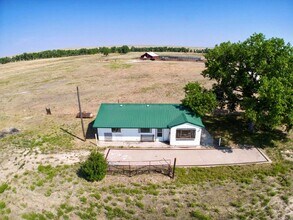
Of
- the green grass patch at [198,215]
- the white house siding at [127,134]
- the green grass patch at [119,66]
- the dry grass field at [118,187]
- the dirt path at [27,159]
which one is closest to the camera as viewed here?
the green grass patch at [198,215]

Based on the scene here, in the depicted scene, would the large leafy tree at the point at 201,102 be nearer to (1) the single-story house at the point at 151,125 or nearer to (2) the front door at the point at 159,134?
(1) the single-story house at the point at 151,125

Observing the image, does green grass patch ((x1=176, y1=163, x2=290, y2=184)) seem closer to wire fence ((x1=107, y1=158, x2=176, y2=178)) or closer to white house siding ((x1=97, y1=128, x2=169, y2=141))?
wire fence ((x1=107, y1=158, x2=176, y2=178))

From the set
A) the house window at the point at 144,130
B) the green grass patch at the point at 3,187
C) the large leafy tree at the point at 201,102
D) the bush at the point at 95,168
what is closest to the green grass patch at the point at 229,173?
the house window at the point at 144,130

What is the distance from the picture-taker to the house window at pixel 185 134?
29.8 m

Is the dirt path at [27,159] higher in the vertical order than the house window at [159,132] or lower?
lower

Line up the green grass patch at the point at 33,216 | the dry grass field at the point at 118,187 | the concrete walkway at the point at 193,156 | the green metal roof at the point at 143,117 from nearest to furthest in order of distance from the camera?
the green grass patch at the point at 33,216
the dry grass field at the point at 118,187
the concrete walkway at the point at 193,156
the green metal roof at the point at 143,117

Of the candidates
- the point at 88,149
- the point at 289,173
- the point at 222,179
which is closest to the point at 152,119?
the point at 88,149

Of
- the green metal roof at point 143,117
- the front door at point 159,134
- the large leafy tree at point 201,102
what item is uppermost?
the large leafy tree at point 201,102

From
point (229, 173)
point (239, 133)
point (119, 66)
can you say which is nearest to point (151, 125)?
point (229, 173)

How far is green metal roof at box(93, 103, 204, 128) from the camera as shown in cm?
3023

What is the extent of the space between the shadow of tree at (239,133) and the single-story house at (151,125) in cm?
532

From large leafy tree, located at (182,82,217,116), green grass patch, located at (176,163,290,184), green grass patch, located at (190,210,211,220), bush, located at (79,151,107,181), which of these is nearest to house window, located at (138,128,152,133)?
large leafy tree, located at (182,82,217,116)

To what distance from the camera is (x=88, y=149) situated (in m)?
30.2

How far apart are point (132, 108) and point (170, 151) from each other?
8.29 m
